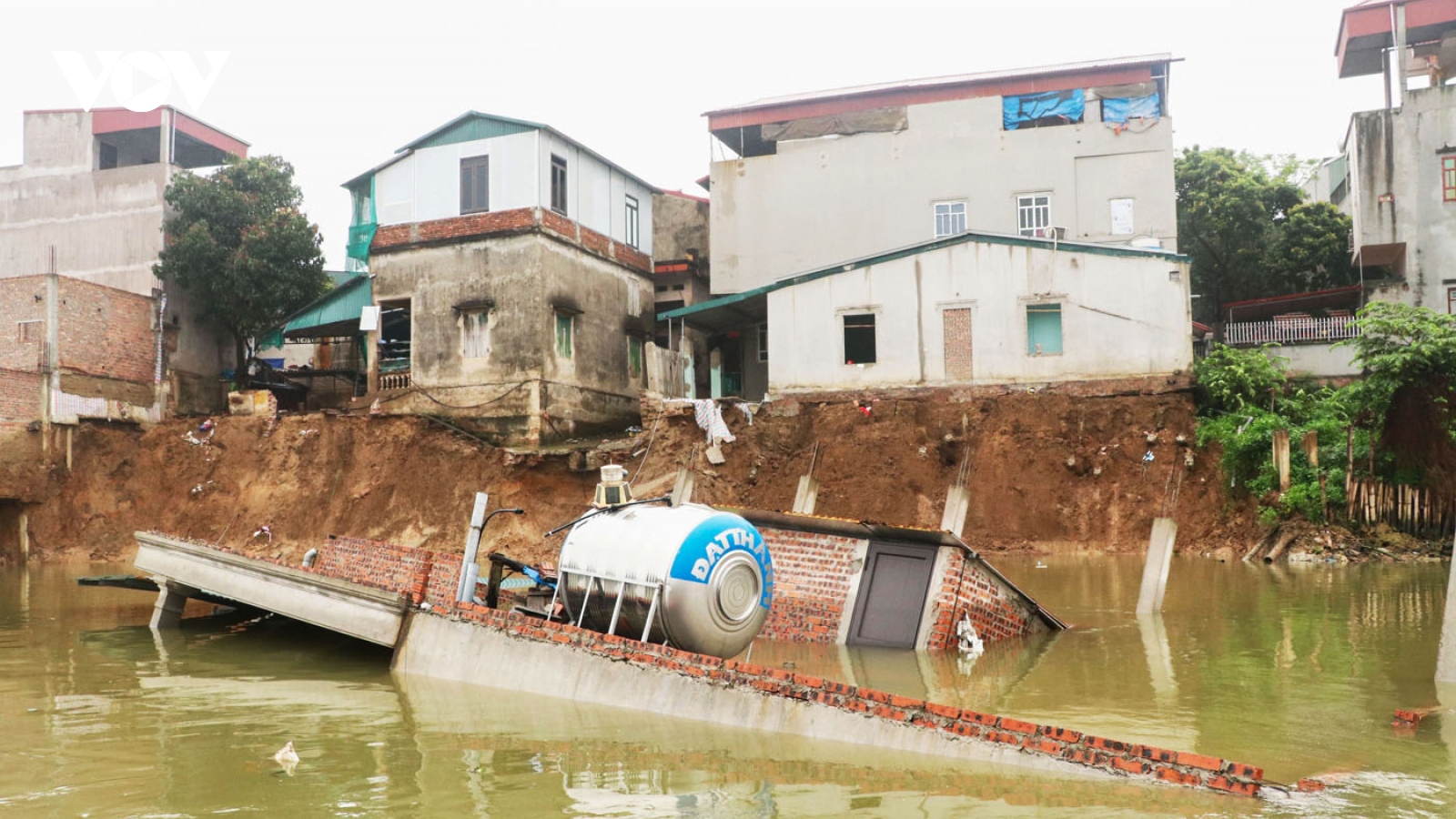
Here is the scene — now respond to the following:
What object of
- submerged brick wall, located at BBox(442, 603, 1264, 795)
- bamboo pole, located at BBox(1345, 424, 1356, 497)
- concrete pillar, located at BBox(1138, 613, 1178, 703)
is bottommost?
concrete pillar, located at BBox(1138, 613, 1178, 703)

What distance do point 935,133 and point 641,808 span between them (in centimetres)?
2524

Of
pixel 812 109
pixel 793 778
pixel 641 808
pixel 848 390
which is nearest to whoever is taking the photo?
pixel 641 808

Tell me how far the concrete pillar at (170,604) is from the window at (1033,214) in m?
21.6

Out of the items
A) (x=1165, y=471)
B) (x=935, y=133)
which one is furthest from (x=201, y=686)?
(x=935, y=133)

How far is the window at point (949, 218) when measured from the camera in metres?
29.0

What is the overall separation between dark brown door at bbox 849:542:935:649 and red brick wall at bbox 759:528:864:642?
0.22m

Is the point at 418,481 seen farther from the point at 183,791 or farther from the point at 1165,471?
the point at 183,791

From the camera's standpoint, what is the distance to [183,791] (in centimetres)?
738

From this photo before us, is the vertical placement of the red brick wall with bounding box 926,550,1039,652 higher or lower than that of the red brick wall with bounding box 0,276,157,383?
lower

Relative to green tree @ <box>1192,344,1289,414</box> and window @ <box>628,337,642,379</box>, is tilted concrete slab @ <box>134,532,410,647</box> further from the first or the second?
green tree @ <box>1192,344,1289,414</box>

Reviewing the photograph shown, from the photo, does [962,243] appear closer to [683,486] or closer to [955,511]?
[955,511]

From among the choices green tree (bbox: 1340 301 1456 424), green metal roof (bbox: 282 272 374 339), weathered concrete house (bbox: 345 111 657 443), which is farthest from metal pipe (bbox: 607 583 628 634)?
green metal roof (bbox: 282 272 374 339)

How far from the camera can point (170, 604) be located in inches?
600

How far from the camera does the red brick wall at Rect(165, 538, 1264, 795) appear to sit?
22.7ft
